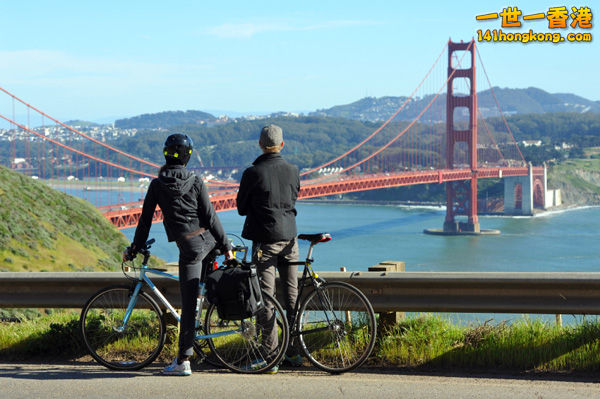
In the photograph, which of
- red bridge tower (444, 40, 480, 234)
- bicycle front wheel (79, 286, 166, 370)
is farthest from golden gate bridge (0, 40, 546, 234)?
bicycle front wheel (79, 286, 166, 370)

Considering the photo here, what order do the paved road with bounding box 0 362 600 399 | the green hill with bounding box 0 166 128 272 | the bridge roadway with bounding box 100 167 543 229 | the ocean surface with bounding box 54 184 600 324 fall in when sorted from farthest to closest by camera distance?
the ocean surface with bounding box 54 184 600 324
the bridge roadway with bounding box 100 167 543 229
the green hill with bounding box 0 166 128 272
the paved road with bounding box 0 362 600 399

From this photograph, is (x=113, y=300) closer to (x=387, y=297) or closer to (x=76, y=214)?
(x=387, y=297)

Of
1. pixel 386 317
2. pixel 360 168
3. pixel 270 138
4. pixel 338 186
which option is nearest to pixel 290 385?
pixel 386 317

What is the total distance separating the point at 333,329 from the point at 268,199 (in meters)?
0.87

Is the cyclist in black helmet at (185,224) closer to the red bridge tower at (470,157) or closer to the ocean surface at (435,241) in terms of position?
the ocean surface at (435,241)

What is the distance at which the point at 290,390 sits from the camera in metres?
4.68

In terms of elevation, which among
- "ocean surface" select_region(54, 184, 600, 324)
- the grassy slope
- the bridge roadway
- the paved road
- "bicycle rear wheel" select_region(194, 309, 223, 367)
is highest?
"bicycle rear wheel" select_region(194, 309, 223, 367)

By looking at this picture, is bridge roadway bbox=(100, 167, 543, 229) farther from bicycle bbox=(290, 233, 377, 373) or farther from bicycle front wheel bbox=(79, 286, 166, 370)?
bicycle bbox=(290, 233, 377, 373)

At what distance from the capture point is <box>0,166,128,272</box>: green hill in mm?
22875

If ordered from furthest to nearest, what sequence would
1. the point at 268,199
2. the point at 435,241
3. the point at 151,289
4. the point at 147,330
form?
the point at 435,241, the point at 147,330, the point at 151,289, the point at 268,199

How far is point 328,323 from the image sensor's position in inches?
203

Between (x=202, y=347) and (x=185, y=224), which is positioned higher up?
(x=185, y=224)

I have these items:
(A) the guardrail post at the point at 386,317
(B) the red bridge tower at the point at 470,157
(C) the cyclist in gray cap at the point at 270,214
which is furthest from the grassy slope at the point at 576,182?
(C) the cyclist in gray cap at the point at 270,214

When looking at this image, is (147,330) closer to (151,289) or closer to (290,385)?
(151,289)
